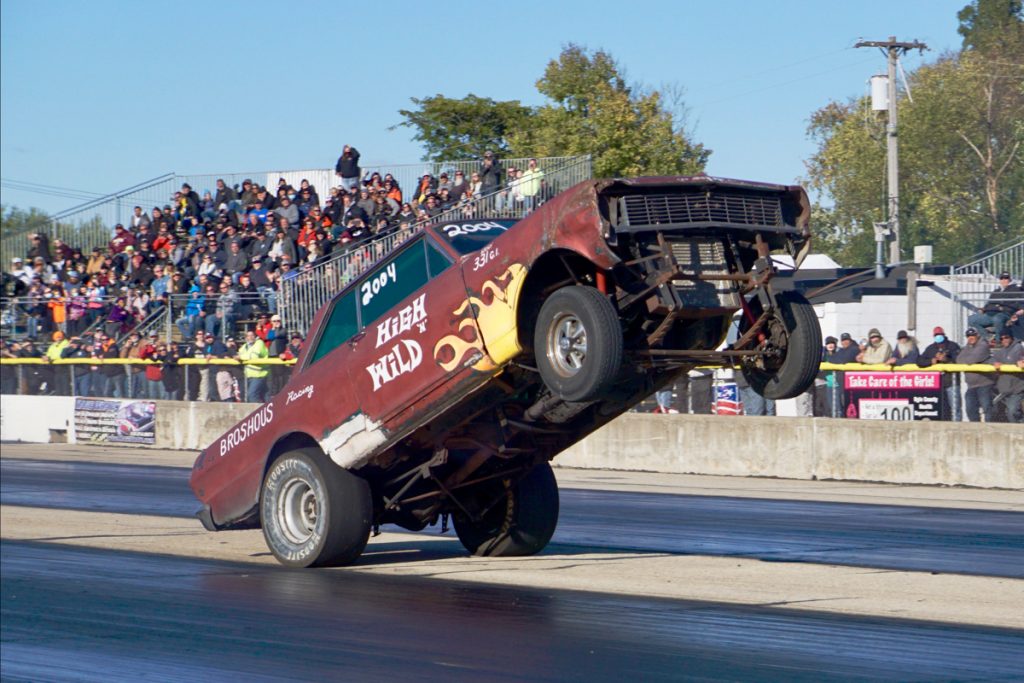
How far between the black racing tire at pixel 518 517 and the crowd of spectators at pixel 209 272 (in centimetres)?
1389

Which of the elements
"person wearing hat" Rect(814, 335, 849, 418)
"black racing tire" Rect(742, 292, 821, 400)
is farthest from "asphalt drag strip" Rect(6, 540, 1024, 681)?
"person wearing hat" Rect(814, 335, 849, 418)

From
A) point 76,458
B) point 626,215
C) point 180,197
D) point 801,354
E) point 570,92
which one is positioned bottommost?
point 76,458

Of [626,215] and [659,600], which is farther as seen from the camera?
[659,600]

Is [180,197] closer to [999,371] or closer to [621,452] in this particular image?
[621,452]

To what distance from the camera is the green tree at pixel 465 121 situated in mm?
69062

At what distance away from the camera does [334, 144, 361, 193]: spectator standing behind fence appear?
32344mm

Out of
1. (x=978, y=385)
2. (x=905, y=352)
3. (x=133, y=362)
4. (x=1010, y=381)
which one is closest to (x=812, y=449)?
(x=905, y=352)

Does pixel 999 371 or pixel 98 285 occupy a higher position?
pixel 98 285

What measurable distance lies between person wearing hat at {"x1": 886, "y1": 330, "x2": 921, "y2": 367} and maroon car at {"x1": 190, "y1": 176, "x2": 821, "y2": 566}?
872 cm

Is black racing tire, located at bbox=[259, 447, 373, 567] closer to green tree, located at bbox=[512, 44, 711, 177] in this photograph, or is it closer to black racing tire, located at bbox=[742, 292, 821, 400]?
black racing tire, located at bbox=[742, 292, 821, 400]

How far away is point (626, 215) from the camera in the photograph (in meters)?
7.66

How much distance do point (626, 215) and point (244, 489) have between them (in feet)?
14.2

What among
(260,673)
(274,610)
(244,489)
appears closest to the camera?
(260,673)

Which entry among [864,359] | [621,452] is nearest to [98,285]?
[621,452]
